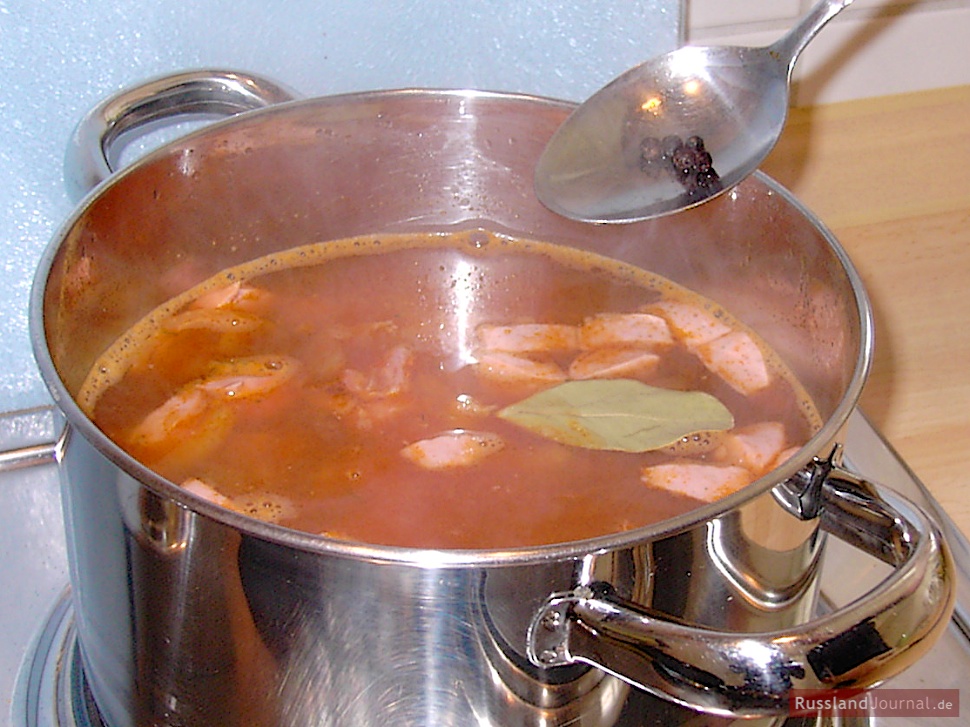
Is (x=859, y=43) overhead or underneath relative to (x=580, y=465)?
overhead

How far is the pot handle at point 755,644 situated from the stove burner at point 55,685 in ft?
0.98

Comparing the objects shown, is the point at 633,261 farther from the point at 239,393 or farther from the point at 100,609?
the point at 100,609

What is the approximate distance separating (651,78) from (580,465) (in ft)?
0.84

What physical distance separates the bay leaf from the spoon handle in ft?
0.72

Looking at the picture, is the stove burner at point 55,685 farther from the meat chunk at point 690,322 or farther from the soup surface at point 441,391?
the meat chunk at point 690,322

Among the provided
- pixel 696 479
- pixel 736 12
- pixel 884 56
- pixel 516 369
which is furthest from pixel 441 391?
pixel 884 56

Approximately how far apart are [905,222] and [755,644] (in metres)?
0.76

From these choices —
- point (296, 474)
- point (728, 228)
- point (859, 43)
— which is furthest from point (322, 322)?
point (859, 43)

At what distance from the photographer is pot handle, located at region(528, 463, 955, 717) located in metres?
0.41

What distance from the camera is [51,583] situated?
706mm

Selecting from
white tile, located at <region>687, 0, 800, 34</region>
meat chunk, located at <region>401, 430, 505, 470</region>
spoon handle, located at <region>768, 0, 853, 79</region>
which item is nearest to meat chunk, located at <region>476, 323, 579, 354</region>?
meat chunk, located at <region>401, 430, 505, 470</region>

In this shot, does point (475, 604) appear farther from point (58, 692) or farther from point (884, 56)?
point (884, 56)

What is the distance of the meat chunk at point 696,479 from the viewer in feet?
2.13

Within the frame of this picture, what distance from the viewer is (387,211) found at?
878 millimetres
